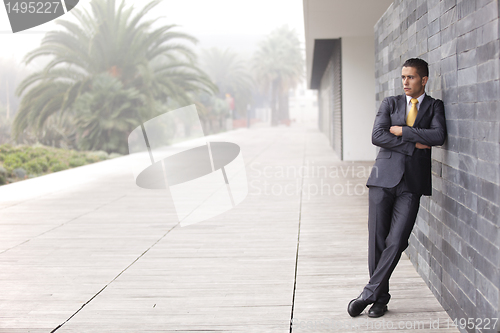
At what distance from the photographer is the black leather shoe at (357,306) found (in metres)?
3.29

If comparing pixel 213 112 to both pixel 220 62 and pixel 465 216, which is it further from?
pixel 465 216

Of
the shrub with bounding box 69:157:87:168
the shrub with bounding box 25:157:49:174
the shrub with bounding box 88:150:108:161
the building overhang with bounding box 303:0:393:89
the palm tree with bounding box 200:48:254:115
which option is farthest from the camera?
the palm tree with bounding box 200:48:254:115

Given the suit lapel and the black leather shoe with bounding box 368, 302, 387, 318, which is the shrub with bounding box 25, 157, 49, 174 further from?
the suit lapel

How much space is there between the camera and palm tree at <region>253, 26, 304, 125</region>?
42531 mm

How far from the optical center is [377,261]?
3.36 m

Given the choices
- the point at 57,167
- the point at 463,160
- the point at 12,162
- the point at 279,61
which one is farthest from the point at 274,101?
the point at 463,160

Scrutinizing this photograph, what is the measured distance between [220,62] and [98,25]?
3331 centimetres

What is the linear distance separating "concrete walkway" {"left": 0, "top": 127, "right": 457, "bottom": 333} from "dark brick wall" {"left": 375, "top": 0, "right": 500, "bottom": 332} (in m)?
0.37

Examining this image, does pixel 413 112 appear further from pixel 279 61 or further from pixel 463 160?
pixel 279 61

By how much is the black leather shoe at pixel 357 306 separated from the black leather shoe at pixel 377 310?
6 centimetres

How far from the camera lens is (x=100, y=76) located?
1778 cm

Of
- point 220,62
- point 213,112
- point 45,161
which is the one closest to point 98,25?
point 45,161

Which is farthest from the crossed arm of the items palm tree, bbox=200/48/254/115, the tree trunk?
palm tree, bbox=200/48/254/115

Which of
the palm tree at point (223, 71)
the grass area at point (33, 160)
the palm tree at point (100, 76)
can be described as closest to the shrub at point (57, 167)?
the grass area at point (33, 160)
